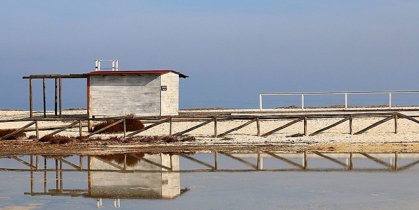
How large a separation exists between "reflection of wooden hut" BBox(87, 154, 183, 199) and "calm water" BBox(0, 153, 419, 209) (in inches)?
0.8

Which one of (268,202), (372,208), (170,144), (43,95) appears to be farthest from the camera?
(43,95)

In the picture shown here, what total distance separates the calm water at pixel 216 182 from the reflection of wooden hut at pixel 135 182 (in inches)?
0.8

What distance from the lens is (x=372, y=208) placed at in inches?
443

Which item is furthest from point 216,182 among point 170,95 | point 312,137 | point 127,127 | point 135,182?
point 170,95

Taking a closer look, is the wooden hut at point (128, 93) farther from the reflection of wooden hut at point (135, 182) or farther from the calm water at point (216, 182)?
the reflection of wooden hut at point (135, 182)

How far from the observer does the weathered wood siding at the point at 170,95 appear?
36000 mm

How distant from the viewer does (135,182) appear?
14.9 metres

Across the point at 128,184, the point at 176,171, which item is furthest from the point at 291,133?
the point at 128,184

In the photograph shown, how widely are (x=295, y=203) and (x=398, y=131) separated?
16762 millimetres

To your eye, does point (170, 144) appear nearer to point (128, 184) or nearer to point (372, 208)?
A: point (128, 184)

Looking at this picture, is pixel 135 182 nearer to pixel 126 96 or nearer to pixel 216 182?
pixel 216 182

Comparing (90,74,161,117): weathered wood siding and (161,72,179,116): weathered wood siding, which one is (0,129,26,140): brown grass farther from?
(161,72,179,116): weathered wood siding

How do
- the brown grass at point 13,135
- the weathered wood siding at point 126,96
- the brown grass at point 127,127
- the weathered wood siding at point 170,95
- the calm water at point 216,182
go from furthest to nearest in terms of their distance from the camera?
Answer: the weathered wood siding at point 170,95 → the weathered wood siding at point 126,96 → the brown grass at point 127,127 → the brown grass at point 13,135 → the calm water at point 216,182

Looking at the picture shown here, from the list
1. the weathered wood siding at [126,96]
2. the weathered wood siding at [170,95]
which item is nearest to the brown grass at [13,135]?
the weathered wood siding at [126,96]
